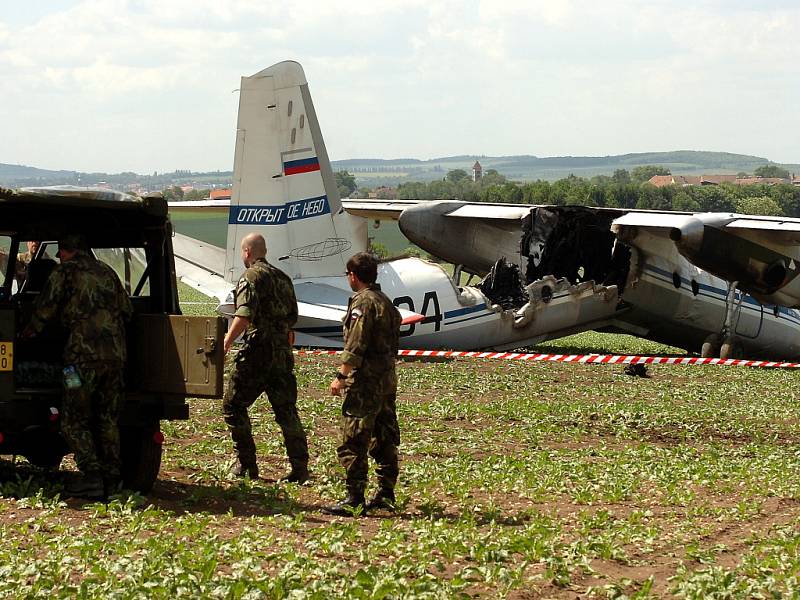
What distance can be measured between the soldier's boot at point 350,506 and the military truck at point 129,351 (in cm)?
133

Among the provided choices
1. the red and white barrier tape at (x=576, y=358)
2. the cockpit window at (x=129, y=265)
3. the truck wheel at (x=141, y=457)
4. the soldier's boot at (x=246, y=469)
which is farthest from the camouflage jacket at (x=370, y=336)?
the red and white barrier tape at (x=576, y=358)

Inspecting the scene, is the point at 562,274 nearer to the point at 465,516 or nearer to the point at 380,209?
the point at 380,209

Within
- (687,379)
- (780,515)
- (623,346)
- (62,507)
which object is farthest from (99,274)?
(623,346)

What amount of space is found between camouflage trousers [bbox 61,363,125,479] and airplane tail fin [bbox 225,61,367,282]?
13095mm

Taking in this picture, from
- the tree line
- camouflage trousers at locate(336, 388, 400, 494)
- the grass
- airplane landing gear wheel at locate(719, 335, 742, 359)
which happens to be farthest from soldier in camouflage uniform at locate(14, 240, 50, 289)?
the tree line

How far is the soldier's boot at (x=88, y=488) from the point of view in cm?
939

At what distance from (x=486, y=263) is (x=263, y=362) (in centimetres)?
1771

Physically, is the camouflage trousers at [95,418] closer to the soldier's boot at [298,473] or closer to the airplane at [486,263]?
the soldier's boot at [298,473]

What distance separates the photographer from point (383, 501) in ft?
32.7

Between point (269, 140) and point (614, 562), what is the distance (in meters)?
15.7

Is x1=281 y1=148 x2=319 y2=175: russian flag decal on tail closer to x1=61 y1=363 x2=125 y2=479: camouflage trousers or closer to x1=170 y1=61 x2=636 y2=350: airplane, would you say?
x1=170 y1=61 x2=636 y2=350: airplane

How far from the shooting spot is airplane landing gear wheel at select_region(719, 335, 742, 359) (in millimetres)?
26828

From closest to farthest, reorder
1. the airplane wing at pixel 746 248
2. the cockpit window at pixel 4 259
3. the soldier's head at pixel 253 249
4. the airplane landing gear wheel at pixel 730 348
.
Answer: the soldier's head at pixel 253 249 → the cockpit window at pixel 4 259 → the airplane wing at pixel 746 248 → the airplane landing gear wheel at pixel 730 348

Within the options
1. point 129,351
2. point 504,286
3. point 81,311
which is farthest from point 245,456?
point 504,286
